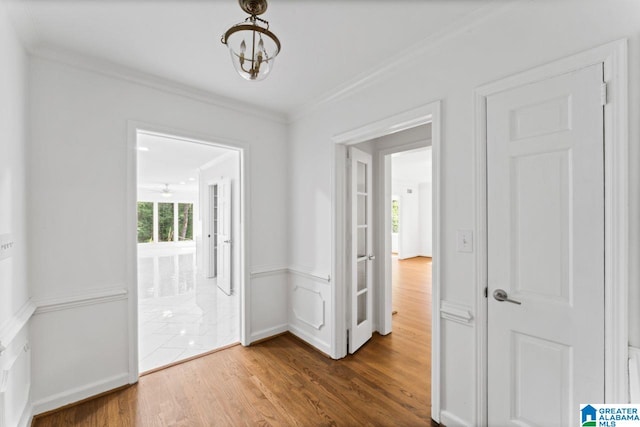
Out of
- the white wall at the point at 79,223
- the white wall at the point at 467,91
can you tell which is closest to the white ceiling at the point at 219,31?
the white wall at the point at 467,91

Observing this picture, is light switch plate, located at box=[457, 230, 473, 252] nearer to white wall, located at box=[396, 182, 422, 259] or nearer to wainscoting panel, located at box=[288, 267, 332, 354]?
wainscoting panel, located at box=[288, 267, 332, 354]

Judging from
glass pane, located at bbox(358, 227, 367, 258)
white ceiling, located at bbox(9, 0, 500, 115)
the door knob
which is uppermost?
white ceiling, located at bbox(9, 0, 500, 115)

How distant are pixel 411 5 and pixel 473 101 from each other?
2.22ft

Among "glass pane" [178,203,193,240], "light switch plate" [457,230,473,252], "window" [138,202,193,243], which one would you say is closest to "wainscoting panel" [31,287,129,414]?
"light switch plate" [457,230,473,252]

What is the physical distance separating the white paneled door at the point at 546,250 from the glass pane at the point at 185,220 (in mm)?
13758

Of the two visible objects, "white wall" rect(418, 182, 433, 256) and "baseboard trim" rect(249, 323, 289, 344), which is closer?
"baseboard trim" rect(249, 323, 289, 344)

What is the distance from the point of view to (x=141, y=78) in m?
2.31

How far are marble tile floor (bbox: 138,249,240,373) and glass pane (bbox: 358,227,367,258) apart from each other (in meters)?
1.76

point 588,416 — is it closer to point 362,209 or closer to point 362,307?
point 362,307

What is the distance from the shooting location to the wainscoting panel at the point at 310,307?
280 cm

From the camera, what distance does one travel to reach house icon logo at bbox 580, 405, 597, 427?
49.8 inches

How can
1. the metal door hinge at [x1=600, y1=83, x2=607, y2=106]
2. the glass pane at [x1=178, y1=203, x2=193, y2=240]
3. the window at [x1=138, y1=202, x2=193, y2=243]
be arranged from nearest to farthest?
1. the metal door hinge at [x1=600, y1=83, x2=607, y2=106]
2. the window at [x1=138, y1=202, x2=193, y2=243]
3. the glass pane at [x1=178, y1=203, x2=193, y2=240]

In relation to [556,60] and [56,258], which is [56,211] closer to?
[56,258]

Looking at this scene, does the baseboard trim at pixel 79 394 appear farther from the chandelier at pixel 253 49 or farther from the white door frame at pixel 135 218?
the chandelier at pixel 253 49
